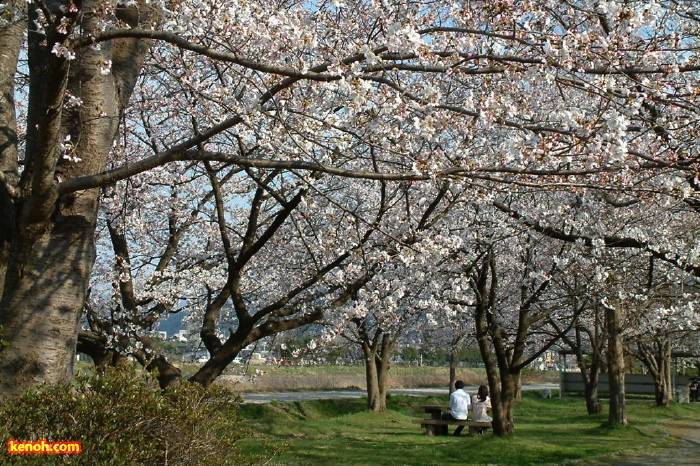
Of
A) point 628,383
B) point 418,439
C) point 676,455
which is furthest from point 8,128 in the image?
point 628,383

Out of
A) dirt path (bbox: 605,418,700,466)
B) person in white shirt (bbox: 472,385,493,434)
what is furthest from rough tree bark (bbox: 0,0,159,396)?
person in white shirt (bbox: 472,385,493,434)

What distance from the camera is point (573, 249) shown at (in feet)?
38.9

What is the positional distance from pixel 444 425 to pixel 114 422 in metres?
13.1

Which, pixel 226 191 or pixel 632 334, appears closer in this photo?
pixel 226 191

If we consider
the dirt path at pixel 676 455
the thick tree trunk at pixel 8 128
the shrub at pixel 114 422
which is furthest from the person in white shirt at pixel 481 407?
the thick tree trunk at pixel 8 128

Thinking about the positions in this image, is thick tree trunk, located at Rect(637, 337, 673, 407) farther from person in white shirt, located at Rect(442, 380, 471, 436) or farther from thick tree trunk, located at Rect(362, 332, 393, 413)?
person in white shirt, located at Rect(442, 380, 471, 436)

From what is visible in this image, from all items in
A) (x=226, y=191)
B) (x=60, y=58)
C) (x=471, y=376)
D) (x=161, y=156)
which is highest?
(x=226, y=191)

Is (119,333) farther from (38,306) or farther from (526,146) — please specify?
(526,146)

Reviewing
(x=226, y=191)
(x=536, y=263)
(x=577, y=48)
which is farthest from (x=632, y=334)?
(x=577, y=48)

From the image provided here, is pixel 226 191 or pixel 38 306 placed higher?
pixel 226 191

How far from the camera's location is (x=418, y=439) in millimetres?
14812

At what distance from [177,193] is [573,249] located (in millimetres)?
7364

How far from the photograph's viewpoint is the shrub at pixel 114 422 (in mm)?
3898

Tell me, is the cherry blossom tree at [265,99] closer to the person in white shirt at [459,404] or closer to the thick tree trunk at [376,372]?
the person in white shirt at [459,404]
